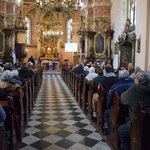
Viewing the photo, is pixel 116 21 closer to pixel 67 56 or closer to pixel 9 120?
→ pixel 67 56

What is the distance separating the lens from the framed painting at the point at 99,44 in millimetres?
18938

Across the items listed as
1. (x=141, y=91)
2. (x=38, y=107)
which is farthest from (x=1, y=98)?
(x=38, y=107)

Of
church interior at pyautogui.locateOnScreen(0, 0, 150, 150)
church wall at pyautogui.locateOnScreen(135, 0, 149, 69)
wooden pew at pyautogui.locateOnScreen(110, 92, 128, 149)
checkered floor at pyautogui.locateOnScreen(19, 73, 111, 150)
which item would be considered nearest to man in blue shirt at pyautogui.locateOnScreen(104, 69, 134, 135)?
wooden pew at pyautogui.locateOnScreen(110, 92, 128, 149)

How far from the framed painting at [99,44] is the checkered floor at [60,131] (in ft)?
37.1

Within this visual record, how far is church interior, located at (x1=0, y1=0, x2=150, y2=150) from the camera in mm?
4941

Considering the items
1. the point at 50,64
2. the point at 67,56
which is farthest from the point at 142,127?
the point at 67,56

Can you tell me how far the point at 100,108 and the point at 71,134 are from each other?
0.83 m

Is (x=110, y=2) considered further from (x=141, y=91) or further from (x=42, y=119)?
(x=141, y=91)

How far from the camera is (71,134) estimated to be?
5.26m

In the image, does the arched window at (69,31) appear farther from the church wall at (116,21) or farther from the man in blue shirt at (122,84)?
the man in blue shirt at (122,84)

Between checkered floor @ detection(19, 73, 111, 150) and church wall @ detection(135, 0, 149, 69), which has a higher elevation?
church wall @ detection(135, 0, 149, 69)

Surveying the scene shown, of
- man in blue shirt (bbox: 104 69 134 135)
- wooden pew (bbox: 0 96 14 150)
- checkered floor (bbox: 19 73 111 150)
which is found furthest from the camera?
checkered floor (bbox: 19 73 111 150)

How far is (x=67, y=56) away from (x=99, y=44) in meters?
11.4

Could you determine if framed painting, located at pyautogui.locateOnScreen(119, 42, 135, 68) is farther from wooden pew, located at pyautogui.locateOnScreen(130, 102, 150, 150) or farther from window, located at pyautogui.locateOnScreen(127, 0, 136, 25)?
wooden pew, located at pyautogui.locateOnScreen(130, 102, 150, 150)
